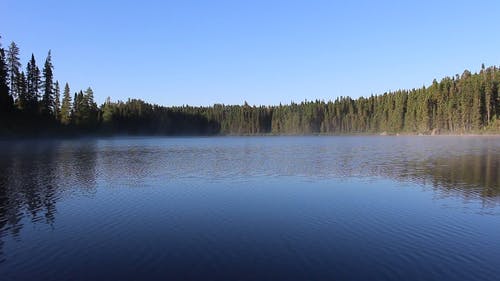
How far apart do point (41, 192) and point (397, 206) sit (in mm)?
24042

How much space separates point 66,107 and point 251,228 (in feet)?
398

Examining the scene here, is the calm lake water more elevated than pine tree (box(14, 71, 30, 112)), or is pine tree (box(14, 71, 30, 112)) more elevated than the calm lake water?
pine tree (box(14, 71, 30, 112))

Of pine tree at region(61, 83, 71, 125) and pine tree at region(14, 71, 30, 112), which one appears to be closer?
pine tree at region(14, 71, 30, 112)

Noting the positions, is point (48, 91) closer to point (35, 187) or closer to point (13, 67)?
point (13, 67)

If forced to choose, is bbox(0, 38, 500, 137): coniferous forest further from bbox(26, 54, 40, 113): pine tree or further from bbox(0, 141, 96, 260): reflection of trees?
bbox(0, 141, 96, 260): reflection of trees

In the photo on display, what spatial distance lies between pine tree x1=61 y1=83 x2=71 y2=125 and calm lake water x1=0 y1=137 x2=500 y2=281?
9373cm

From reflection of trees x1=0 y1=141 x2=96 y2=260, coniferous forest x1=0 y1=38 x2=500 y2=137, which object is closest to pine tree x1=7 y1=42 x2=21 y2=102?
coniferous forest x1=0 y1=38 x2=500 y2=137

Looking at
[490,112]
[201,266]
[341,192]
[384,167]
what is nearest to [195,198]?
[341,192]

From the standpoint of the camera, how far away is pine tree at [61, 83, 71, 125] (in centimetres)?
11809

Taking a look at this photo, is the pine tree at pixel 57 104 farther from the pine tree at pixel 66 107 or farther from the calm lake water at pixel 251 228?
the calm lake water at pixel 251 228

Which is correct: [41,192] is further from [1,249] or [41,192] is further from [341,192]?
[341,192]

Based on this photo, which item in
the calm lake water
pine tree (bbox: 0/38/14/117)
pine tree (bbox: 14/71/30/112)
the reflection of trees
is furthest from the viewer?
pine tree (bbox: 14/71/30/112)

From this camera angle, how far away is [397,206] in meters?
21.9

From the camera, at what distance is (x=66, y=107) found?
121500 mm
